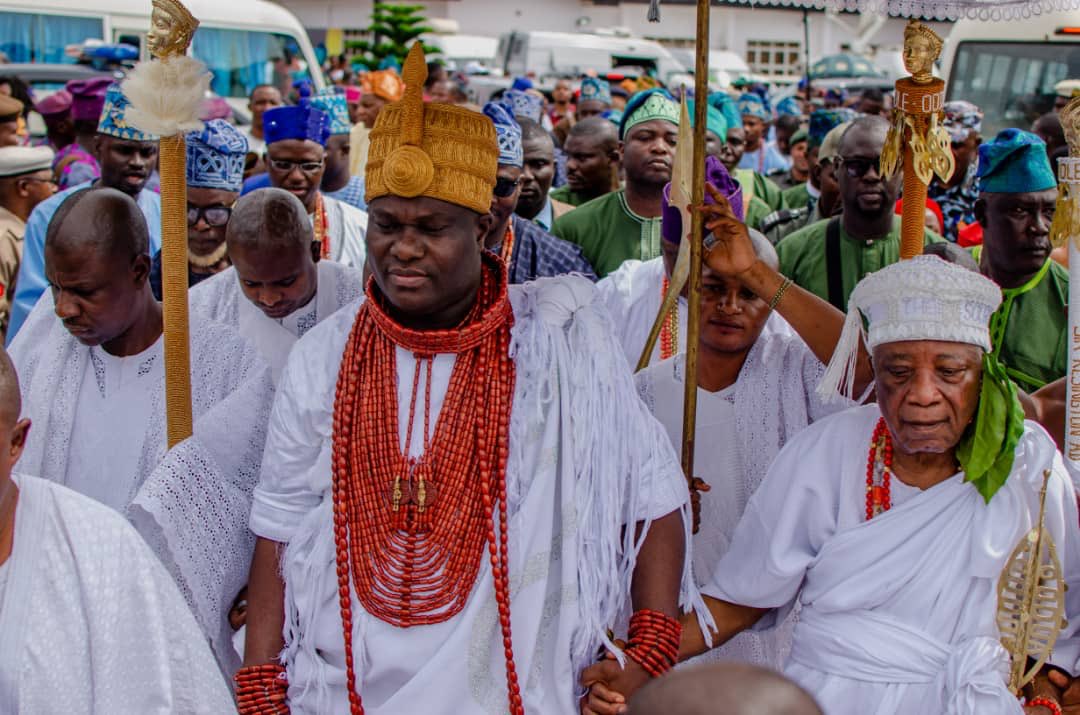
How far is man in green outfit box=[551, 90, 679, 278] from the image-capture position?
5.44 m

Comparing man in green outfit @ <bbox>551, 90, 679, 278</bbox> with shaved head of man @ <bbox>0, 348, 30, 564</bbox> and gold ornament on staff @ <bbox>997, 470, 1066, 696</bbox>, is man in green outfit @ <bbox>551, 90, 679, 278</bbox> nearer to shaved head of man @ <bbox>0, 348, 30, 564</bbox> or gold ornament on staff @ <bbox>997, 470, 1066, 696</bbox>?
gold ornament on staff @ <bbox>997, 470, 1066, 696</bbox>

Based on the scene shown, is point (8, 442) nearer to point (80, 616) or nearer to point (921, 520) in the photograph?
point (80, 616)

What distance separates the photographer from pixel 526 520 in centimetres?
269

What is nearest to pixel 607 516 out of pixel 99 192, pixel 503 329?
pixel 503 329

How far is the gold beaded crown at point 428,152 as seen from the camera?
261 cm

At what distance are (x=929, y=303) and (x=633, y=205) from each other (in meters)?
2.86

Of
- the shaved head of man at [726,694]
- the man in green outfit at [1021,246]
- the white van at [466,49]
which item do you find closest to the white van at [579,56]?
the white van at [466,49]

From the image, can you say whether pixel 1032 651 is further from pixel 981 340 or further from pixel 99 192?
pixel 99 192

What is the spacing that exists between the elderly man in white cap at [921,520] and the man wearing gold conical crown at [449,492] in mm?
368

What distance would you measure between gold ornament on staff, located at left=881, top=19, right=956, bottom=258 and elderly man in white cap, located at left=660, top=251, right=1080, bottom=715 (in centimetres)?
53

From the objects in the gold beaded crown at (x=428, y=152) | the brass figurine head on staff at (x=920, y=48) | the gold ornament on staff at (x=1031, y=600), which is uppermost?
the brass figurine head on staff at (x=920, y=48)

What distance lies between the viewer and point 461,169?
267cm

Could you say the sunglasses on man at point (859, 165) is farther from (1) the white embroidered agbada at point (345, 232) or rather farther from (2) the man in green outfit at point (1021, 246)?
(1) the white embroidered agbada at point (345, 232)

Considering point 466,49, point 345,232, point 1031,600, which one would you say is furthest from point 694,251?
point 466,49
